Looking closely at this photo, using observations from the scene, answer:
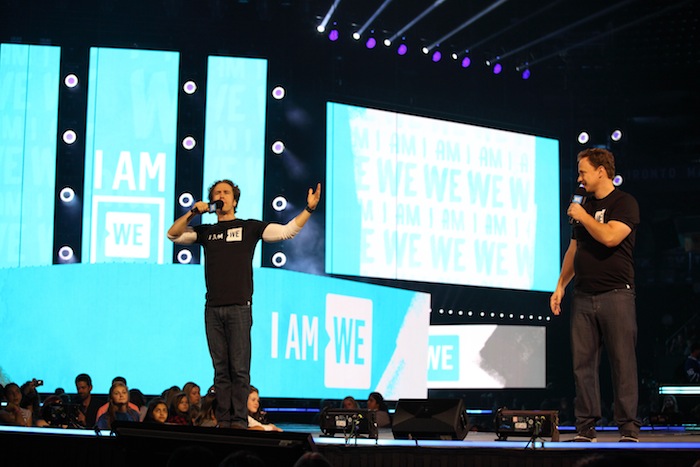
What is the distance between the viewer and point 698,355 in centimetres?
903

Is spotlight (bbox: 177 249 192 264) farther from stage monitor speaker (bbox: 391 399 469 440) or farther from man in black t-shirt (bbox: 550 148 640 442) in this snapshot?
man in black t-shirt (bbox: 550 148 640 442)

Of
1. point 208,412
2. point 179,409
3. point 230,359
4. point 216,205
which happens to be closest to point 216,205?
point 216,205

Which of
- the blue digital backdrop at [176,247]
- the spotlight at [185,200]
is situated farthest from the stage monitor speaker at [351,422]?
the spotlight at [185,200]

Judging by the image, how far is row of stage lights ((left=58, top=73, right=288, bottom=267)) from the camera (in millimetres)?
10516

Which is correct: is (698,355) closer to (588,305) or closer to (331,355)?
(331,355)

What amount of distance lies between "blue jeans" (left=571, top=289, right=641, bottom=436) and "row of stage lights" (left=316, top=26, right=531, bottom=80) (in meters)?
7.95

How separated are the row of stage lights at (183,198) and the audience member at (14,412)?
9.74 feet

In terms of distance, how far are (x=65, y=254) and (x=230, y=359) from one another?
605 centimetres

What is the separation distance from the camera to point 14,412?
677 cm

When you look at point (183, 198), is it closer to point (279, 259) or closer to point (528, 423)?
point (279, 259)

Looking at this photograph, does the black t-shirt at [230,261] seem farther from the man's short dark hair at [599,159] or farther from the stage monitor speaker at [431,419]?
the man's short dark hair at [599,159]

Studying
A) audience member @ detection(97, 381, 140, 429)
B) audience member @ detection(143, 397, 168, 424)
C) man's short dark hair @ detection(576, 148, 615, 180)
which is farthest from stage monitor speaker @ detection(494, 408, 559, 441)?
audience member @ detection(97, 381, 140, 429)

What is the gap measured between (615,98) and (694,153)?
7.69 feet

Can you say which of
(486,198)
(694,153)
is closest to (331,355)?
(486,198)
